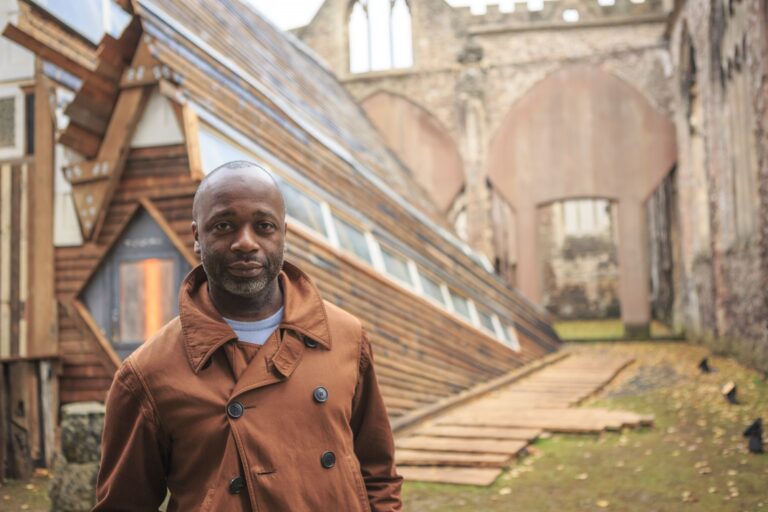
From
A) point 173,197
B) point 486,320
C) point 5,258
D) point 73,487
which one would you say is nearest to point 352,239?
point 173,197

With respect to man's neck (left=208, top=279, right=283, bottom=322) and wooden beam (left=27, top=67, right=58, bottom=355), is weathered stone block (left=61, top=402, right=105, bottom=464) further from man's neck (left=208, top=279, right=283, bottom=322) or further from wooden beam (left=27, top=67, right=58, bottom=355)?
man's neck (left=208, top=279, right=283, bottom=322)

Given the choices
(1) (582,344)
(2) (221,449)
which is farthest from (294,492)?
(1) (582,344)

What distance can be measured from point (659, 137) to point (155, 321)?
1455cm

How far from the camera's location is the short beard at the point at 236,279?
176 cm

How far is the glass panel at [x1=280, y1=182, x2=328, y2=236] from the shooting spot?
23.6 feet

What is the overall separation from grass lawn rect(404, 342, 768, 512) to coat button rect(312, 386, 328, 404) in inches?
132

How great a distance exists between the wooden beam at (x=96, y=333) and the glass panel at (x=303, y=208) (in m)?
1.99

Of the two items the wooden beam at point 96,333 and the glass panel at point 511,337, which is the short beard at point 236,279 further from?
the glass panel at point 511,337

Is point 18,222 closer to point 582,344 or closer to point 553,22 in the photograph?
point 582,344

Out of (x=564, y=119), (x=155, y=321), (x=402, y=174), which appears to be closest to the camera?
(x=155, y=321)

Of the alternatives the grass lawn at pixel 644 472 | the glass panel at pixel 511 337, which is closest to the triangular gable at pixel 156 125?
the grass lawn at pixel 644 472

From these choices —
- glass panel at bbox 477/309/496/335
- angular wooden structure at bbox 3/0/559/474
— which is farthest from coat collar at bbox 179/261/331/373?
glass panel at bbox 477/309/496/335

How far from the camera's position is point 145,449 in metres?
1.70

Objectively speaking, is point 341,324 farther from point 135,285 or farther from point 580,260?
point 580,260
